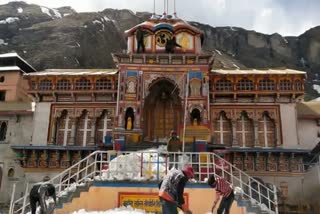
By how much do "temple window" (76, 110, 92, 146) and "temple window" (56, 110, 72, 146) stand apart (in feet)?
2.15

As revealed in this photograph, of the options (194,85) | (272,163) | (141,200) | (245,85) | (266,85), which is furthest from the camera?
(245,85)

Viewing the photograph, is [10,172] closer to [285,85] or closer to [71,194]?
[71,194]

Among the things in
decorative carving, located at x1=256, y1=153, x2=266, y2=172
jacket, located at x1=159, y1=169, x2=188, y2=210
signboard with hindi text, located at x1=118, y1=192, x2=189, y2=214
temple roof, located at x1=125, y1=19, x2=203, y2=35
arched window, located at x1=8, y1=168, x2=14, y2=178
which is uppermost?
temple roof, located at x1=125, y1=19, x2=203, y2=35

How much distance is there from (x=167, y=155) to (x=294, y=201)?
12.5 metres

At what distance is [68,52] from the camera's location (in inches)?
2051

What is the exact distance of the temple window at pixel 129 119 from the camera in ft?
78.7

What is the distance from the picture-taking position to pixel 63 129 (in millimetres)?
26625

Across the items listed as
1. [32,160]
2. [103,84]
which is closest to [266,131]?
[103,84]

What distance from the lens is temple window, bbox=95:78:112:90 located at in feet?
87.1

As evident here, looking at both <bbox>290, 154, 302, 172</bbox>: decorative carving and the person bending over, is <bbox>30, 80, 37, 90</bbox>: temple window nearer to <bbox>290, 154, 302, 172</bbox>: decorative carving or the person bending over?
the person bending over

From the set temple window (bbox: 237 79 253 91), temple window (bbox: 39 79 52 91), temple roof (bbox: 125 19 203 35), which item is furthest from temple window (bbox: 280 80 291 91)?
temple window (bbox: 39 79 52 91)

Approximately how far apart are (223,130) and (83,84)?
9842 mm

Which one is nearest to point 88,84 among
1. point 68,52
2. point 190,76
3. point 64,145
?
point 64,145

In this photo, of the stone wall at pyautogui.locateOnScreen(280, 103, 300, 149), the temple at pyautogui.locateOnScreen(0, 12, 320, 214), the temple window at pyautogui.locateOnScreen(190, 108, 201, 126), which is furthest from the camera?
the stone wall at pyautogui.locateOnScreen(280, 103, 300, 149)
